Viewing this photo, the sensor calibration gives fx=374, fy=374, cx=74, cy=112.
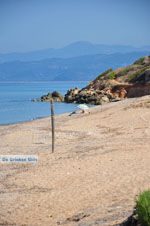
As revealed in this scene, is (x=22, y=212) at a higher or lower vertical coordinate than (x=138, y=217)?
lower

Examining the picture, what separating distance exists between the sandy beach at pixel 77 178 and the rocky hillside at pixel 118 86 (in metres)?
28.6

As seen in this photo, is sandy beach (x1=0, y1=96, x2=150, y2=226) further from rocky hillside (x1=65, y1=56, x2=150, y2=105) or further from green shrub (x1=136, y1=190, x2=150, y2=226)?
rocky hillside (x1=65, y1=56, x2=150, y2=105)

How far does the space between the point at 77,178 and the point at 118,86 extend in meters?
43.5

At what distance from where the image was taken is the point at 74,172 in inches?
518

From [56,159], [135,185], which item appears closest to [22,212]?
[135,185]

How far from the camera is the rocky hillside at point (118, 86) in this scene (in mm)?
50016

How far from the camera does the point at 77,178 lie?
1240 cm

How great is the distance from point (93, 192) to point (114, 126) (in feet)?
41.9

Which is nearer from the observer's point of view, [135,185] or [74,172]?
[135,185]

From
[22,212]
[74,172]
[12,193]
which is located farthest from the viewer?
[74,172]

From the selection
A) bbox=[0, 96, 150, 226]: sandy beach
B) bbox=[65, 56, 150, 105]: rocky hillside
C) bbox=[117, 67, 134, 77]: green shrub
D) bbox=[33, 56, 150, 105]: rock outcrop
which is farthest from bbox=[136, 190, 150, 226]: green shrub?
bbox=[117, 67, 134, 77]: green shrub

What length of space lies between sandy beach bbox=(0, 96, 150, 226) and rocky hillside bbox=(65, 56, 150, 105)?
93.8 ft

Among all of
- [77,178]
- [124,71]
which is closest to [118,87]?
[124,71]

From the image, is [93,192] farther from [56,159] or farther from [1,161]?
[1,161]
